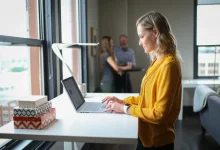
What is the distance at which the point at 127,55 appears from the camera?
4801 mm

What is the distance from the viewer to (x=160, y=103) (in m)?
1.17

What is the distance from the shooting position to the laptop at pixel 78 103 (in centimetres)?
171

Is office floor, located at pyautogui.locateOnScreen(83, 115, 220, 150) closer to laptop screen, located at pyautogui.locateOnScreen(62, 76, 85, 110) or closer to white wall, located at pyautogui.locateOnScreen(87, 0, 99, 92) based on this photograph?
white wall, located at pyautogui.locateOnScreen(87, 0, 99, 92)

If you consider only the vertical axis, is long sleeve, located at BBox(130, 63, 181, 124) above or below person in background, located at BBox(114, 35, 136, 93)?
below

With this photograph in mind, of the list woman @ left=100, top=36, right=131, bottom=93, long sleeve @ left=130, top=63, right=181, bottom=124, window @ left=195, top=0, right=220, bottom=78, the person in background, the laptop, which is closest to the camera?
long sleeve @ left=130, top=63, right=181, bottom=124

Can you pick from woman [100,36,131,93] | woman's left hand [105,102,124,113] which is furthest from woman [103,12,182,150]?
woman [100,36,131,93]

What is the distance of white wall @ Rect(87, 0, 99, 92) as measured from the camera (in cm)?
422

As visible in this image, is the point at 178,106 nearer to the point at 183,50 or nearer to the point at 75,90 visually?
the point at 75,90

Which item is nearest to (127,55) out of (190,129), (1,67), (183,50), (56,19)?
(183,50)

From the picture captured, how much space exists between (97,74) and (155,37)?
12.2 feet

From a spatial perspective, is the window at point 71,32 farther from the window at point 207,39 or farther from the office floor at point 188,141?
the window at point 207,39

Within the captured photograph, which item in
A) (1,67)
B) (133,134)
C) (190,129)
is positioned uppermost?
(1,67)

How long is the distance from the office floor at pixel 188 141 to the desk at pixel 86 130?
69.0 inches

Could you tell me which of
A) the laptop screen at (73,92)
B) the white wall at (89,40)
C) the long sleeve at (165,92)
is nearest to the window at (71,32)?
the white wall at (89,40)
